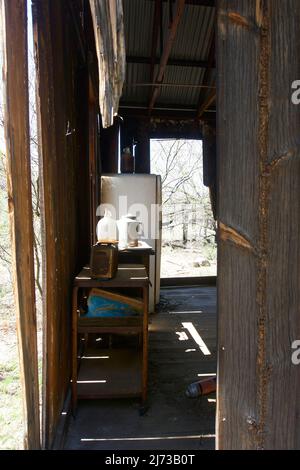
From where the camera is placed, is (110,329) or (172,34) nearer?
(110,329)

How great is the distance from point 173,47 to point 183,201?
21.3 feet

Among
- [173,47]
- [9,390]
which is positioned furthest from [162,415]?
[173,47]

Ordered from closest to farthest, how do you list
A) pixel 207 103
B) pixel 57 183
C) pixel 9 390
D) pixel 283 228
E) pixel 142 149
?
pixel 283 228
pixel 57 183
pixel 9 390
pixel 207 103
pixel 142 149

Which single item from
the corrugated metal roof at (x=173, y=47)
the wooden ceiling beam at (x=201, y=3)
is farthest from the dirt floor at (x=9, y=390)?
the wooden ceiling beam at (x=201, y=3)

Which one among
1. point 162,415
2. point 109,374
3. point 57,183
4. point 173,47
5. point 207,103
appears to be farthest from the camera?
point 207,103

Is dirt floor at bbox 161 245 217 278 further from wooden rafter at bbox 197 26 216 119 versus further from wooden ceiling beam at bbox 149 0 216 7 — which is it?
wooden ceiling beam at bbox 149 0 216 7

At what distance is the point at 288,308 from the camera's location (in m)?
0.81

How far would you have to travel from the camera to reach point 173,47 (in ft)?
16.3

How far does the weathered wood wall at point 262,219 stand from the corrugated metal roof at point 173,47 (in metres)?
4.09

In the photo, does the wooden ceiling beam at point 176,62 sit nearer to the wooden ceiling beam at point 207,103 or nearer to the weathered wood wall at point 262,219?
the wooden ceiling beam at point 207,103

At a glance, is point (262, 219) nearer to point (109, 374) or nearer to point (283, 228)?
point (283, 228)

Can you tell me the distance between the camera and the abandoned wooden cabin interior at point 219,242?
806 millimetres

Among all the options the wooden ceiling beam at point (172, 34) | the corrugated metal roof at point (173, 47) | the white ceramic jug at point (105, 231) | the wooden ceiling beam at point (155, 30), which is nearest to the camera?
the white ceramic jug at point (105, 231)
